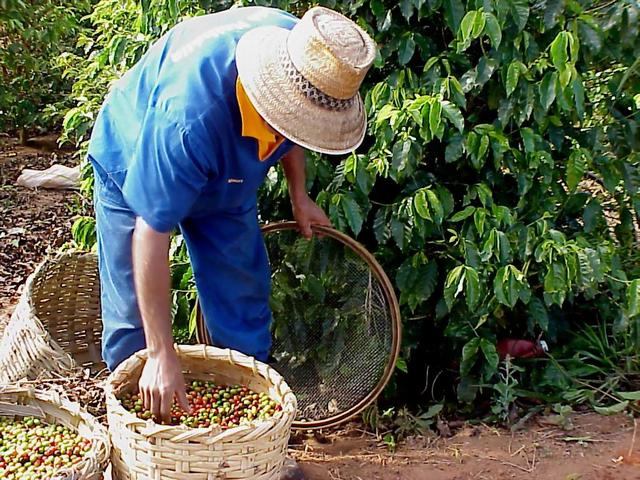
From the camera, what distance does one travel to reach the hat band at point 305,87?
1771mm

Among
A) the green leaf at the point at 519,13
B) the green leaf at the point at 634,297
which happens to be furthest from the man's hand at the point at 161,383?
the green leaf at the point at 634,297

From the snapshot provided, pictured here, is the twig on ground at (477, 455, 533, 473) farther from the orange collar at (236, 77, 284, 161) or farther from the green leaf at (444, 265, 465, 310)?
the orange collar at (236, 77, 284, 161)

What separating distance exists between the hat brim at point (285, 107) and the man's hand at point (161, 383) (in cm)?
61

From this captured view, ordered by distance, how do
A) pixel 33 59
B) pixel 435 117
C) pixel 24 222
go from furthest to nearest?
pixel 33 59 < pixel 24 222 < pixel 435 117

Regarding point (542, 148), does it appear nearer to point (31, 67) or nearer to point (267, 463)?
point (267, 463)

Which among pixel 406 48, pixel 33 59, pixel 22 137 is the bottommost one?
pixel 22 137

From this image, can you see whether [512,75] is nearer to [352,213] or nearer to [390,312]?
[352,213]

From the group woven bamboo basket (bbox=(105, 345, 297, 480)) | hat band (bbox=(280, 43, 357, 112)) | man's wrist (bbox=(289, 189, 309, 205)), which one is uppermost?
hat band (bbox=(280, 43, 357, 112))

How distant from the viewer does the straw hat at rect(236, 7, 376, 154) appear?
1755 millimetres

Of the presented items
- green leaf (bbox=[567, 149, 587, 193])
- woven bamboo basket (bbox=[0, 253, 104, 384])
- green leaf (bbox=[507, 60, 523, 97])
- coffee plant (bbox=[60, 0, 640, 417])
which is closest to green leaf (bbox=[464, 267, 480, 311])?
coffee plant (bbox=[60, 0, 640, 417])

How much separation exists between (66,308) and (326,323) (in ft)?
3.42

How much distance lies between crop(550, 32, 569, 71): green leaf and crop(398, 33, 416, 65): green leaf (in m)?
0.42

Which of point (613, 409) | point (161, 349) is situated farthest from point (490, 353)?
point (161, 349)

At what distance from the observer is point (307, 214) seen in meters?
2.60
